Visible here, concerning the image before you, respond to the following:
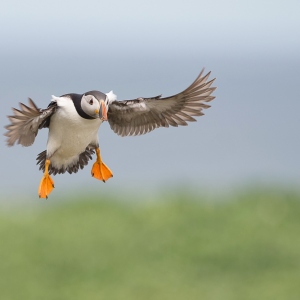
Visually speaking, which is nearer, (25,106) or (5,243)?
(25,106)

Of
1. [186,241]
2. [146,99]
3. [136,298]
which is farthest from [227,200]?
[146,99]

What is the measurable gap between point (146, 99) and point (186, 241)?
2155 centimetres

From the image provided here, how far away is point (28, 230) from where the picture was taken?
23.9 m

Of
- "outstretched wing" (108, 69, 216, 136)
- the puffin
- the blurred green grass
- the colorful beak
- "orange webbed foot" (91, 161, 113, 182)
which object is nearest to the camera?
the colorful beak

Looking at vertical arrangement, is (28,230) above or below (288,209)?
below

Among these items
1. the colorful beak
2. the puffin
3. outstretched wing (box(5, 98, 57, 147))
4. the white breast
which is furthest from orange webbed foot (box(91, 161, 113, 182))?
the colorful beak

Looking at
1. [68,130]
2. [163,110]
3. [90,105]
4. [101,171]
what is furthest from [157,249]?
[90,105]

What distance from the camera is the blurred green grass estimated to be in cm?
2366

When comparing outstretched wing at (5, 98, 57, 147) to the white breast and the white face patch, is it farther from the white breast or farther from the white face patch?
the white face patch

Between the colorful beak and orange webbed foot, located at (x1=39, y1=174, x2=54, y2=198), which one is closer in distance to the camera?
the colorful beak

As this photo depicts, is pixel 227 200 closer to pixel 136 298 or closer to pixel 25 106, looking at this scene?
pixel 136 298

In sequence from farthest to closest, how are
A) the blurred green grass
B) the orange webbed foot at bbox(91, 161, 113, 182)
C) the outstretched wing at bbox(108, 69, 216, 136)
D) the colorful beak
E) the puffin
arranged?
1. the blurred green grass
2. the outstretched wing at bbox(108, 69, 216, 136)
3. the orange webbed foot at bbox(91, 161, 113, 182)
4. the puffin
5. the colorful beak

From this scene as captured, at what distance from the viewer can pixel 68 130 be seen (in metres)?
3.04

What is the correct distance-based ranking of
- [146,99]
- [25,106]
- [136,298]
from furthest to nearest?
1. [136,298]
2. [146,99]
3. [25,106]
